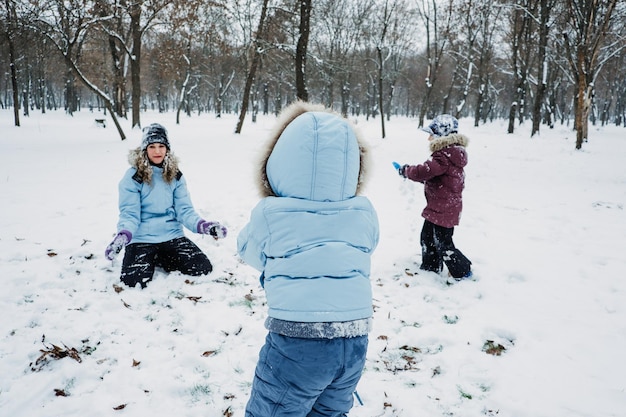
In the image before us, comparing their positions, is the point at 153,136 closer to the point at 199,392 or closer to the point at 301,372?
the point at 199,392

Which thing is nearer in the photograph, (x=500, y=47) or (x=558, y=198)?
(x=558, y=198)

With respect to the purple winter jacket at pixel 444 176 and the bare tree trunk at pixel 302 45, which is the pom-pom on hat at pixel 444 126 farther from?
the bare tree trunk at pixel 302 45

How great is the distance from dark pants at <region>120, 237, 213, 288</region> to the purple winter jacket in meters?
2.73

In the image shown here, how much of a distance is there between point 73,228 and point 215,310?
331cm

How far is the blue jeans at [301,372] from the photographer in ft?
5.18

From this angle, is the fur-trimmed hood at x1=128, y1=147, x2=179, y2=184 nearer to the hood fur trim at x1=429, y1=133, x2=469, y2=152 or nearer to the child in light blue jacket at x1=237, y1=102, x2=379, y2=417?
the child in light blue jacket at x1=237, y1=102, x2=379, y2=417

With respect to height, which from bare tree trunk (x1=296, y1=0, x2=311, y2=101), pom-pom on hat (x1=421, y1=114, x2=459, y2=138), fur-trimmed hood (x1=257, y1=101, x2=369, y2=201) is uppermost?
bare tree trunk (x1=296, y1=0, x2=311, y2=101)

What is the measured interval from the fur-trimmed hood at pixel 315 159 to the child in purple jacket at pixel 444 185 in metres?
2.81

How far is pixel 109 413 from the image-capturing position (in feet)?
7.93

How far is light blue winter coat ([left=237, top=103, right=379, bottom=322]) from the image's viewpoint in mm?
1601

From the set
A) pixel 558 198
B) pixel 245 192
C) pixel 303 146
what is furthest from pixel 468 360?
pixel 558 198

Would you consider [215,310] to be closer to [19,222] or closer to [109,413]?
[109,413]

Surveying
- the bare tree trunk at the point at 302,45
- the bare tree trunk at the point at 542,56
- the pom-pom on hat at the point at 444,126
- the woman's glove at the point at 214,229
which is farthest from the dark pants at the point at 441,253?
the bare tree trunk at the point at 542,56

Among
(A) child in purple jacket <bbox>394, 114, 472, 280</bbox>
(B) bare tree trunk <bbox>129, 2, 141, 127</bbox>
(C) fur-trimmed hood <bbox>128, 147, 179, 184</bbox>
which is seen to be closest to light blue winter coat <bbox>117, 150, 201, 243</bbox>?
(C) fur-trimmed hood <bbox>128, 147, 179, 184</bbox>
